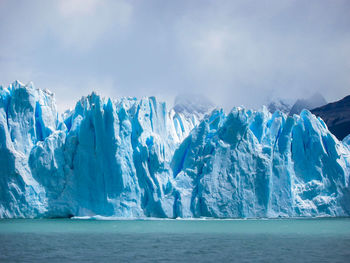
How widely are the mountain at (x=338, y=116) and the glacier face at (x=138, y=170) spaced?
1794cm

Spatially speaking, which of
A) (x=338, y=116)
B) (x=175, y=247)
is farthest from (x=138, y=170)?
(x=338, y=116)

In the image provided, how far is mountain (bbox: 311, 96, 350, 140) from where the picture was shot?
166 ft

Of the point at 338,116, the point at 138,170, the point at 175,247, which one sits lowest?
the point at 175,247

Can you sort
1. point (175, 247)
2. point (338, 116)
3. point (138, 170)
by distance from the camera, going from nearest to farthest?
point (175, 247), point (138, 170), point (338, 116)

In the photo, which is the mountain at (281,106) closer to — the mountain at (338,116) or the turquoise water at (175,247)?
the mountain at (338,116)

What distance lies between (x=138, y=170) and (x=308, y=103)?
99.6 feet

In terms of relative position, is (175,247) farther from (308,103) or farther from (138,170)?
(308,103)

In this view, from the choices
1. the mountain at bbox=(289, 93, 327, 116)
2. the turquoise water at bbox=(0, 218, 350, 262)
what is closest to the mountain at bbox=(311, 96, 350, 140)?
the mountain at bbox=(289, 93, 327, 116)

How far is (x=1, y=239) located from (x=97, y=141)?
45.3ft

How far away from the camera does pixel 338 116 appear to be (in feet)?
169

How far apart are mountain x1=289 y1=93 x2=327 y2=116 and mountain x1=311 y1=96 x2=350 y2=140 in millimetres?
2486

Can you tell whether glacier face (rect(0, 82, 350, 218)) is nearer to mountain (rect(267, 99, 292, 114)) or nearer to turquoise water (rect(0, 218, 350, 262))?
turquoise water (rect(0, 218, 350, 262))

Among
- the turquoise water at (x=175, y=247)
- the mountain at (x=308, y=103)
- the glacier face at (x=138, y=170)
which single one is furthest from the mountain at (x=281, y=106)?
the turquoise water at (x=175, y=247)

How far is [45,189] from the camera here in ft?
99.9
